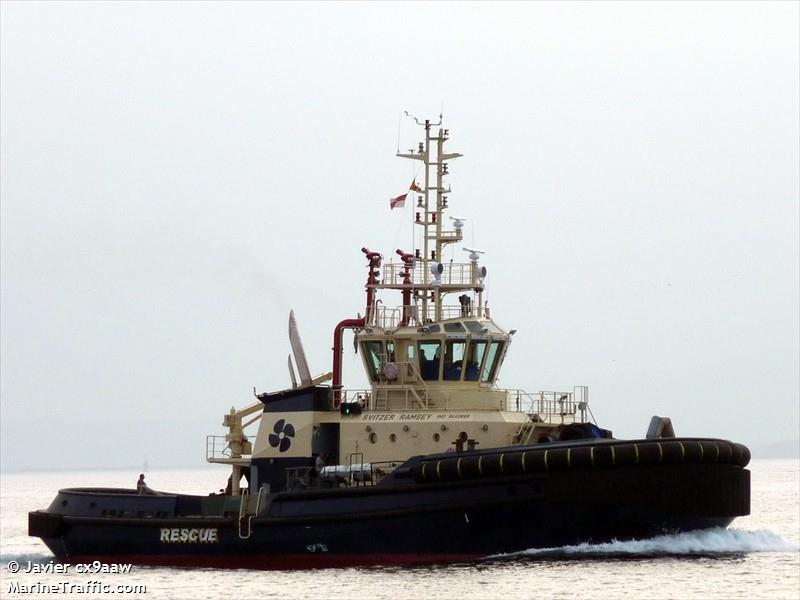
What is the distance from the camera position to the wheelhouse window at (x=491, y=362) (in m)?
29.3

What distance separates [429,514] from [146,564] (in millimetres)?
5704

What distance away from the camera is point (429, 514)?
86.0ft

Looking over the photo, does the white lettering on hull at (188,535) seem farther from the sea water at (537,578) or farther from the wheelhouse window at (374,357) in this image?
the wheelhouse window at (374,357)

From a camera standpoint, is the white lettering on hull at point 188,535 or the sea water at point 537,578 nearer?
the sea water at point 537,578

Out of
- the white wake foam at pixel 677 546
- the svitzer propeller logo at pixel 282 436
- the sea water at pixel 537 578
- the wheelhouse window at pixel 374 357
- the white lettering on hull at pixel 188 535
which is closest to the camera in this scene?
the sea water at pixel 537 578

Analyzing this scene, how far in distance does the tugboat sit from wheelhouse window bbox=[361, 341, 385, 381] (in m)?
0.04

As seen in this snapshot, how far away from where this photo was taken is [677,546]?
26828 millimetres

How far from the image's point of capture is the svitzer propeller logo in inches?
1144

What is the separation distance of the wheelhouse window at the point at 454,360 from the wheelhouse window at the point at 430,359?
5.6 inches

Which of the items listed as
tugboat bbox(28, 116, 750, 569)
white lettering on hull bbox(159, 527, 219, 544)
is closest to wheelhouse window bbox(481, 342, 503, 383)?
tugboat bbox(28, 116, 750, 569)

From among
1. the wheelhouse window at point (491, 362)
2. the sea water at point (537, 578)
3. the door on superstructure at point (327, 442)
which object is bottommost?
the sea water at point (537, 578)

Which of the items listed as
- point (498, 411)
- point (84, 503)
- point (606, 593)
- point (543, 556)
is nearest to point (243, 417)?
point (84, 503)

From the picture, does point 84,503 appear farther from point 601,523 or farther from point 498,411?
point 601,523

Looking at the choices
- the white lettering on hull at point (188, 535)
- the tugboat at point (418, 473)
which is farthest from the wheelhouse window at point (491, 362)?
the white lettering on hull at point (188, 535)
